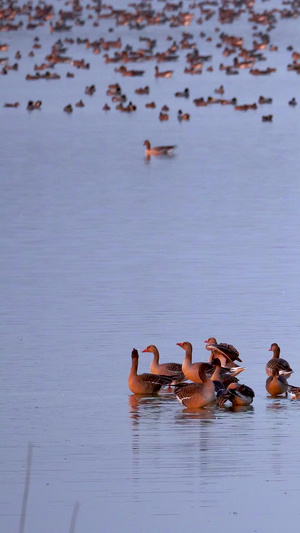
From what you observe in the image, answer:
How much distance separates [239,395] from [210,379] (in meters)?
0.52

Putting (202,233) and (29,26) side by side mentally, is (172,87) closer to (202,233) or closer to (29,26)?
(29,26)

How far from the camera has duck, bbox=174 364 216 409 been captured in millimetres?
11117

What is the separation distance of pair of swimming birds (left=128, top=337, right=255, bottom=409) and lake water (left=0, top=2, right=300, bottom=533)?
117 millimetres

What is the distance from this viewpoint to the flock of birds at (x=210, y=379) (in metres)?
11.1

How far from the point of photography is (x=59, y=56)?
6122 centimetres

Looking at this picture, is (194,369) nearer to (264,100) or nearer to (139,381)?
(139,381)

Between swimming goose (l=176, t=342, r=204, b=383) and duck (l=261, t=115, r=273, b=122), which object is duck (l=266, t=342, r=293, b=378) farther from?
duck (l=261, t=115, r=273, b=122)

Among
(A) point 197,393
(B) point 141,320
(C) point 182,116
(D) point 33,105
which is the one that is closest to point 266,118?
(C) point 182,116

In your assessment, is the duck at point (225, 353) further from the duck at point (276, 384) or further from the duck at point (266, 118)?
the duck at point (266, 118)

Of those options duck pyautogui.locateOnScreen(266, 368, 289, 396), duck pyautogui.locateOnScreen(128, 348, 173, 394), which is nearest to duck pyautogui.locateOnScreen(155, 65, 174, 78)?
duck pyautogui.locateOnScreen(128, 348, 173, 394)

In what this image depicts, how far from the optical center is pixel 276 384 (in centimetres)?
1141

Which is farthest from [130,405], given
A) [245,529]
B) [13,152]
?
[13,152]

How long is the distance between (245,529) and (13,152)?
82.5 ft

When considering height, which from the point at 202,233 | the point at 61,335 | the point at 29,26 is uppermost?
the point at 29,26
